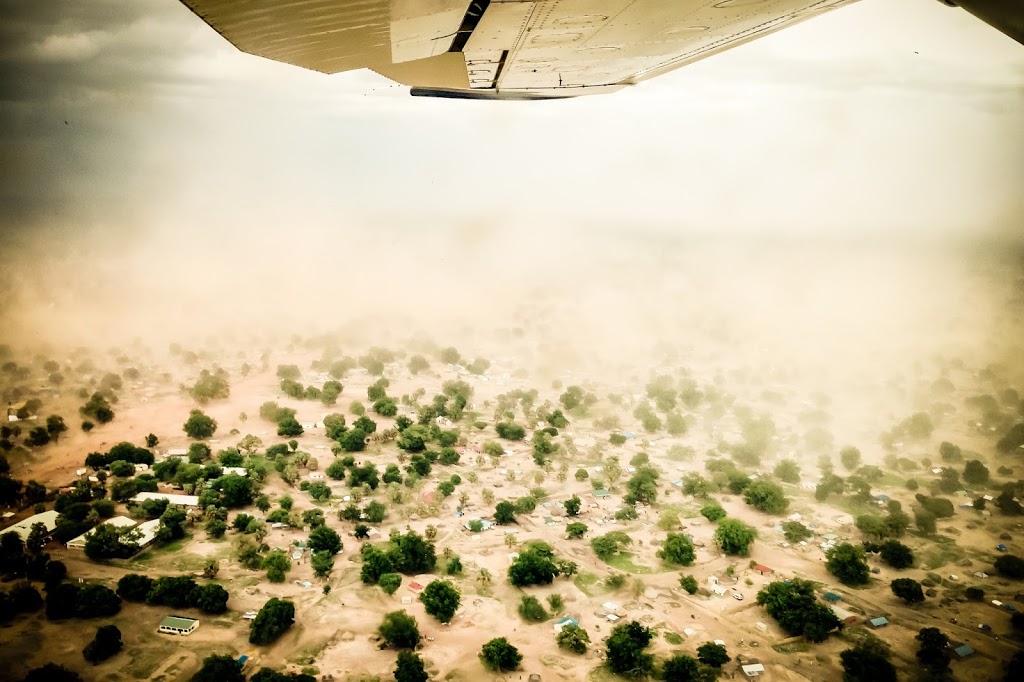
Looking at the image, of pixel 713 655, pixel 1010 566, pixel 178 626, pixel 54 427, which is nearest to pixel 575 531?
pixel 713 655

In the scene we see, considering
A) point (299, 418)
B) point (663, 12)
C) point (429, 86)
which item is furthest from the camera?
point (299, 418)

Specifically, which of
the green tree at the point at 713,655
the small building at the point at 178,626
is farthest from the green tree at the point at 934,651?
the small building at the point at 178,626

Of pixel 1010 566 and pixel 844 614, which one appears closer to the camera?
pixel 844 614

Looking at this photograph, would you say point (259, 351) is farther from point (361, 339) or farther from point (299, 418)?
point (299, 418)

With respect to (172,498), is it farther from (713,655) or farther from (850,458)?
(850,458)

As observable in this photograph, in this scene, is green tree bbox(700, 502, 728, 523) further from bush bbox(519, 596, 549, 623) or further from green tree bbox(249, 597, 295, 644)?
green tree bbox(249, 597, 295, 644)

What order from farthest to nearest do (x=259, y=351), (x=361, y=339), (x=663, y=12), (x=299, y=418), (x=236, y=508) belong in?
(x=361, y=339), (x=259, y=351), (x=299, y=418), (x=236, y=508), (x=663, y=12)

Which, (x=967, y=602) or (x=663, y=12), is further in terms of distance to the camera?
(x=967, y=602)

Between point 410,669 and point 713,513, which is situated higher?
point 410,669

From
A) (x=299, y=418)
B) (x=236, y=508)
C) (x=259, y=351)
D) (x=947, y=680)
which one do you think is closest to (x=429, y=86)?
(x=947, y=680)
